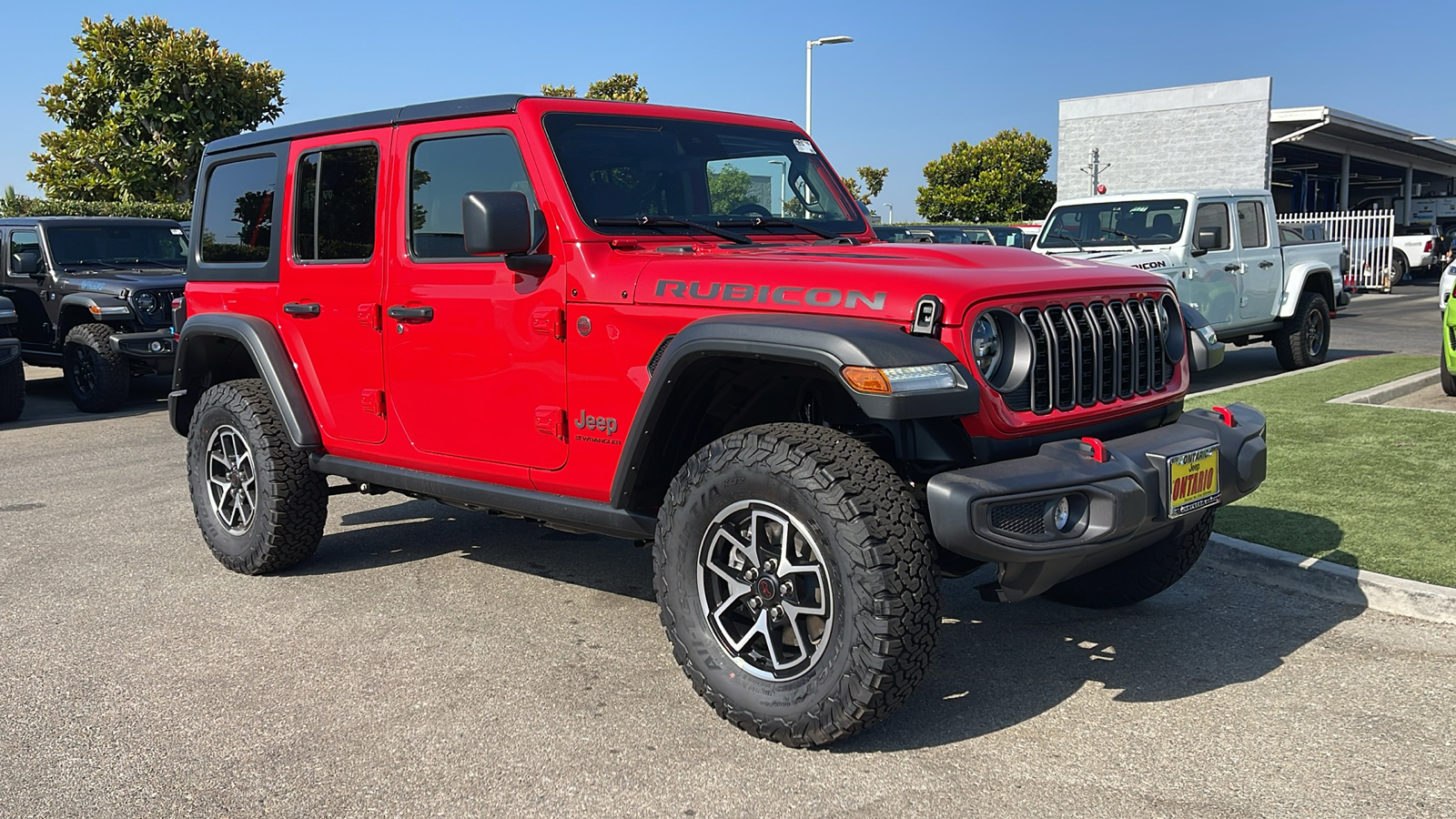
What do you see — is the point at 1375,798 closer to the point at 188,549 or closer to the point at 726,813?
the point at 726,813

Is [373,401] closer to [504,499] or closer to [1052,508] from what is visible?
[504,499]

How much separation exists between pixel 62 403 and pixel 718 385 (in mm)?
11149

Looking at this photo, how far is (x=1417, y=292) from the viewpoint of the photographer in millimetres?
28531

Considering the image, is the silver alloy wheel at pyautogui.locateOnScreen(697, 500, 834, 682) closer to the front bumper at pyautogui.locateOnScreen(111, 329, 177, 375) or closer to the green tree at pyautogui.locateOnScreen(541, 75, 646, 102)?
the front bumper at pyautogui.locateOnScreen(111, 329, 177, 375)

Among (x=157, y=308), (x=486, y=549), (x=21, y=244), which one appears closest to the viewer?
(x=486, y=549)

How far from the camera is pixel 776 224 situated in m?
4.84

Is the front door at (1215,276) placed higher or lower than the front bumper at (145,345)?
higher

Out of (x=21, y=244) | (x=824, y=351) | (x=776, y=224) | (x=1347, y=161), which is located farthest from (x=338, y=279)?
(x=1347, y=161)

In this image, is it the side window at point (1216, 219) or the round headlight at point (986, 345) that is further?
the side window at point (1216, 219)

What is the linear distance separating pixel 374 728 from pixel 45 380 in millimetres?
13172

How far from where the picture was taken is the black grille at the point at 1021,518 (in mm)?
3344

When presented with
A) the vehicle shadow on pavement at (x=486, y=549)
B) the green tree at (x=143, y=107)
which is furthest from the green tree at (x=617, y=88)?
the vehicle shadow on pavement at (x=486, y=549)

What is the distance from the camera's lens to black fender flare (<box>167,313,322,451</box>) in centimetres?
531

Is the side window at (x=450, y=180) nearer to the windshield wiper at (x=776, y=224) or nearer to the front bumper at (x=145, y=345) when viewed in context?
the windshield wiper at (x=776, y=224)
